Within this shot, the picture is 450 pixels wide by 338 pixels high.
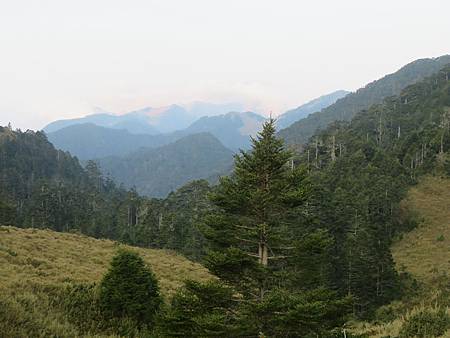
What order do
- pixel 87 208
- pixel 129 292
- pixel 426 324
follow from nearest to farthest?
pixel 426 324 < pixel 129 292 < pixel 87 208

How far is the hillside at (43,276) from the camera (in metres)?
10.8

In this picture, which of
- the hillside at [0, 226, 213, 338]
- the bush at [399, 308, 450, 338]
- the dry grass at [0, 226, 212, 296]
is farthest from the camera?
the dry grass at [0, 226, 212, 296]

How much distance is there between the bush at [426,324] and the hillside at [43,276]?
6.57 meters

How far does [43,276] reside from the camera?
63.4ft

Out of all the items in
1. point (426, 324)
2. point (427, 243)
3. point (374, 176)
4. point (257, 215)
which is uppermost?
point (257, 215)

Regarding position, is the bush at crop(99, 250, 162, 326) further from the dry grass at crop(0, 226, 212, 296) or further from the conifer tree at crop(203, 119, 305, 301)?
the conifer tree at crop(203, 119, 305, 301)

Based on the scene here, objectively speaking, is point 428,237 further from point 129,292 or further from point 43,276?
point 43,276

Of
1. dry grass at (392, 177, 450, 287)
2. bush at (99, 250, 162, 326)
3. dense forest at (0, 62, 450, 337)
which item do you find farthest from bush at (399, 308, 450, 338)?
dry grass at (392, 177, 450, 287)

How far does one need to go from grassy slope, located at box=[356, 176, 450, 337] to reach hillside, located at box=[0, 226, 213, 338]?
17.6 meters

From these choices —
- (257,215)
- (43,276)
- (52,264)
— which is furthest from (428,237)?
(257,215)

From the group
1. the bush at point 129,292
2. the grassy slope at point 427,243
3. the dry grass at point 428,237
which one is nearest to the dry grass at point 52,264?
the bush at point 129,292

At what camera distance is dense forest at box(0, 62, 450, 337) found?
35.9 ft

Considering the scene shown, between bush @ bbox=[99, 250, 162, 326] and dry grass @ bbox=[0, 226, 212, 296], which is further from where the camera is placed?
dry grass @ bbox=[0, 226, 212, 296]

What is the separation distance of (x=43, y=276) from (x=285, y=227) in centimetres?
1209
